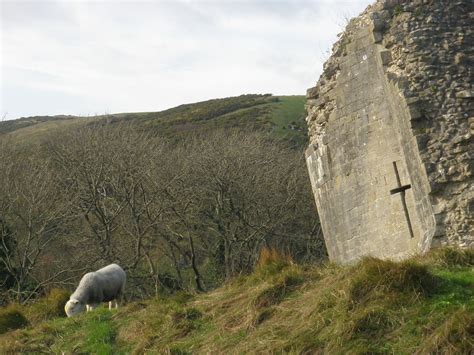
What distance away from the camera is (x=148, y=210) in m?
25.7

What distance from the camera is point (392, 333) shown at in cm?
675

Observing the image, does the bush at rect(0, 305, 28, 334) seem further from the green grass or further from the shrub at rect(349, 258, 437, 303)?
the green grass

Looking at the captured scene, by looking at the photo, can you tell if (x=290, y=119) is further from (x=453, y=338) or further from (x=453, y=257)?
(x=453, y=338)

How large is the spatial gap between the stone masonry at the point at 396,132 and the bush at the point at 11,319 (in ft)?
19.0

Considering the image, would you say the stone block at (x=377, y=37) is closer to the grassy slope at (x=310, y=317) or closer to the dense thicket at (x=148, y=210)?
the grassy slope at (x=310, y=317)

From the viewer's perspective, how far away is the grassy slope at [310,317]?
6711mm

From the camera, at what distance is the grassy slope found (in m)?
6.71

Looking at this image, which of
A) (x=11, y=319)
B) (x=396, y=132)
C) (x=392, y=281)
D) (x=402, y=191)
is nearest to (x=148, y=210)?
(x=11, y=319)

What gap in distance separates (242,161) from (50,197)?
7.99m

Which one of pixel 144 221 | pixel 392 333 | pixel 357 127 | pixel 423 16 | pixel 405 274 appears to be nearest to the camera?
pixel 392 333

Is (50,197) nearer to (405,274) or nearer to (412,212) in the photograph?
(412,212)

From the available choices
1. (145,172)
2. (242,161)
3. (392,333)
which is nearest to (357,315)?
(392,333)

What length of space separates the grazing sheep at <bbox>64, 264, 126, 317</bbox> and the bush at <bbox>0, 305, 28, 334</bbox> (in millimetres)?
772

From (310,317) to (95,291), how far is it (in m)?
5.88
